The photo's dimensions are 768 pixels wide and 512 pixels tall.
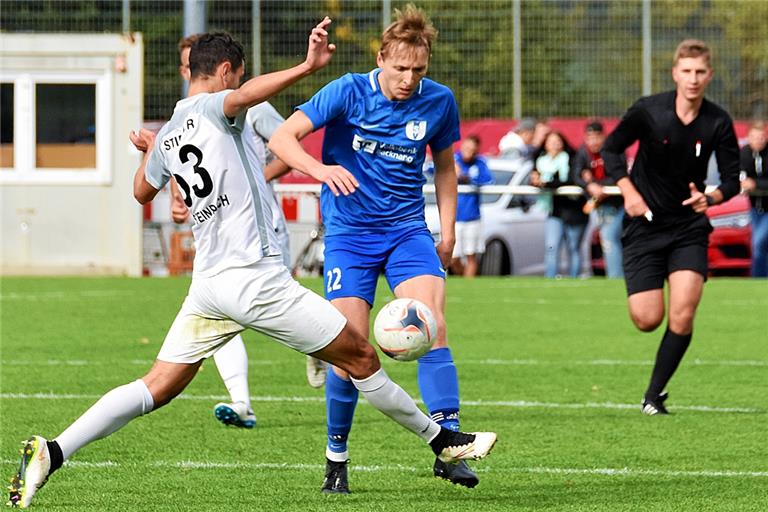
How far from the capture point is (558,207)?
2053 cm

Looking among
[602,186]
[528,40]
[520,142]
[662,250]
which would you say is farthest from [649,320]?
[528,40]

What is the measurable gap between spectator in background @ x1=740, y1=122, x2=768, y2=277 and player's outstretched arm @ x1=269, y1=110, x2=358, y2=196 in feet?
45.8

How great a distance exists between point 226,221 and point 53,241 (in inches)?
675

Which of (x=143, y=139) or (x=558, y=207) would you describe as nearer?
(x=143, y=139)

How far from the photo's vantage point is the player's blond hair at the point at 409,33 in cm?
673

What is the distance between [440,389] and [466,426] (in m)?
1.97

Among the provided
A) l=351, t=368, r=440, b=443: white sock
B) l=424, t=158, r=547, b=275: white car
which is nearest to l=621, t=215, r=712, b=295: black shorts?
l=351, t=368, r=440, b=443: white sock

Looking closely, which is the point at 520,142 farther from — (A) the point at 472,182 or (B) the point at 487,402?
(B) the point at 487,402

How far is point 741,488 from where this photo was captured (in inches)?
271

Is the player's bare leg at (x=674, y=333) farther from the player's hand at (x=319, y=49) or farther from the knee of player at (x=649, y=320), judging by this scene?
the player's hand at (x=319, y=49)

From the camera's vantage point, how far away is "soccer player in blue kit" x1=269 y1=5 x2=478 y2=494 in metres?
6.82

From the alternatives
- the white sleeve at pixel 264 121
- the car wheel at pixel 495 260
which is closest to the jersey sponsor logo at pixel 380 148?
the white sleeve at pixel 264 121

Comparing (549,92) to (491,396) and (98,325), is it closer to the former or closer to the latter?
(98,325)

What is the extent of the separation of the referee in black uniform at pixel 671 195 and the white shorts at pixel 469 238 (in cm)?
1140
